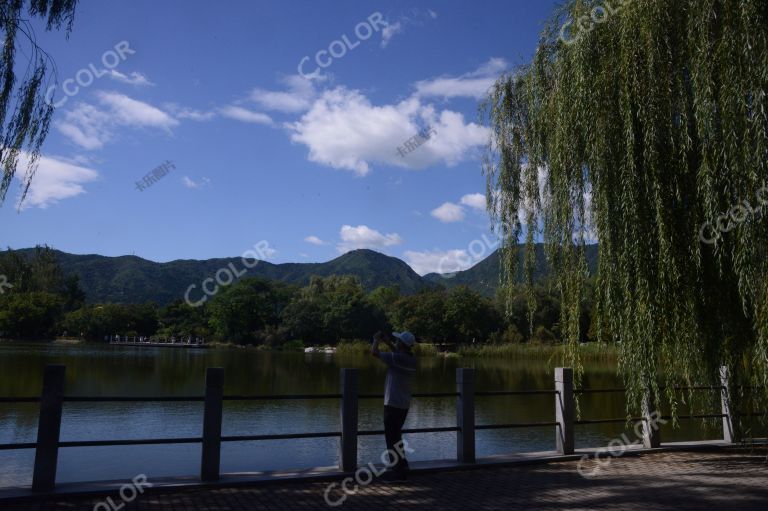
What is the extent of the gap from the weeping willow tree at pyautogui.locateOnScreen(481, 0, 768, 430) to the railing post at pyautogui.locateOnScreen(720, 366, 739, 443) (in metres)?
0.18

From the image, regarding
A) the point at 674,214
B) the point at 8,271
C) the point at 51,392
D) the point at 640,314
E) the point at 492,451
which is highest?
the point at 8,271

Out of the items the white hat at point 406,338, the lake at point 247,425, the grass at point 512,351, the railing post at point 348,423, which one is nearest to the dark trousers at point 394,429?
the railing post at point 348,423

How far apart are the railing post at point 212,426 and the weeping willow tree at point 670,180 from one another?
195 inches

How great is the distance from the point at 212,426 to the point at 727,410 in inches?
304

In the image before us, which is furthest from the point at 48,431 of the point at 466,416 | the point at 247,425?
the point at 247,425

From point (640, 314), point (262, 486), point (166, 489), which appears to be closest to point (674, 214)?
point (640, 314)

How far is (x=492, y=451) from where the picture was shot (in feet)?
41.5

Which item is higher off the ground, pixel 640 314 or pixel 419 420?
pixel 640 314

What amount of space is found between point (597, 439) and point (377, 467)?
909 centimetres

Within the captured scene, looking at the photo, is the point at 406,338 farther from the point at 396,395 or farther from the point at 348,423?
the point at 348,423

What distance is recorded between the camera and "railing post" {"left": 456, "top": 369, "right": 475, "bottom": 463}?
748 cm

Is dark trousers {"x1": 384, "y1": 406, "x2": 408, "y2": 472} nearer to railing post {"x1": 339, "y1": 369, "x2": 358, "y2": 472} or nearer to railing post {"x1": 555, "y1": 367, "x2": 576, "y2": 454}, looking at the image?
railing post {"x1": 339, "y1": 369, "x2": 358, "y2": 472}

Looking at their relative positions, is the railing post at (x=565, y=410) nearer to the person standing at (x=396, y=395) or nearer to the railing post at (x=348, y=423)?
the person standing at (x=396, y=395)

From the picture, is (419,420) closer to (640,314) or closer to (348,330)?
(640,314)
